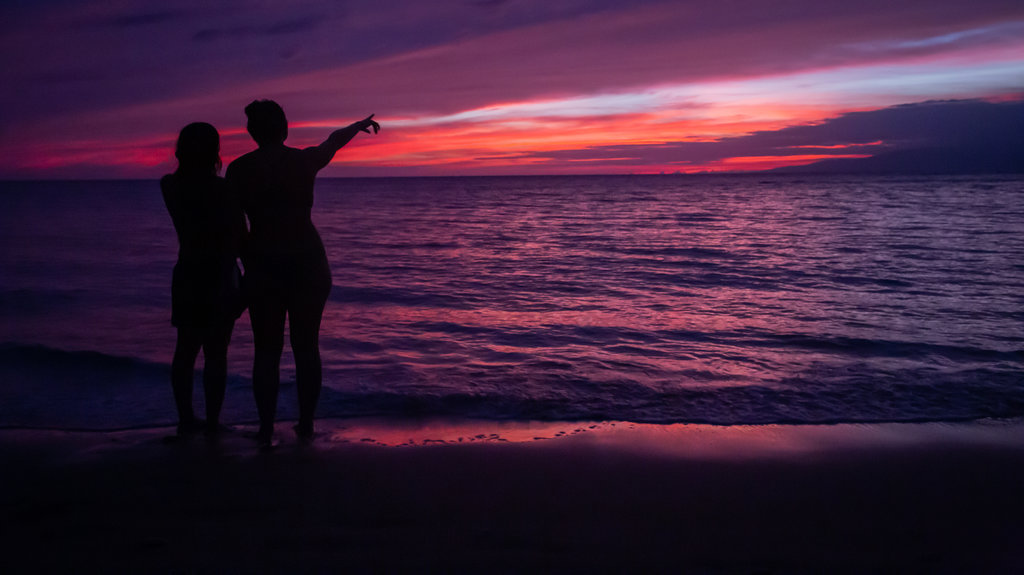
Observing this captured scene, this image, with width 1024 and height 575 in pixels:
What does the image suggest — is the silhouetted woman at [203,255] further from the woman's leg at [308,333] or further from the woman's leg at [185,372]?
the woman's leg at [308,333]

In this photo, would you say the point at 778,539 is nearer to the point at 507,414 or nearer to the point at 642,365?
the point at 507,414

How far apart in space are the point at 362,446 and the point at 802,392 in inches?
139

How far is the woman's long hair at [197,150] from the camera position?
3.42 m

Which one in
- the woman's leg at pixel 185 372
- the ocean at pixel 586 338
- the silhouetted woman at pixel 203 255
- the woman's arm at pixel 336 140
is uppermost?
the woman's arm at pixel 336 140

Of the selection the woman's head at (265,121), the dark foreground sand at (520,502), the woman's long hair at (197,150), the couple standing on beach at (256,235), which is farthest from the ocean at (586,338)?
the woman's head at (265,121)

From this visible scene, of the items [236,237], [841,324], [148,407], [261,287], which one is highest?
[236,237]

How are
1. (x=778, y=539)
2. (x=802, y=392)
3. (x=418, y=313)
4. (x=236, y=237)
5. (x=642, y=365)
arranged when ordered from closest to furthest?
(x=778, y=539) → (x=236, y=237) → (x=802, y=392) → (x=642, y=365) → (x=418, y=313)

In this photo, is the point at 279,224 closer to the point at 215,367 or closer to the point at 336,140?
the point at 336,140

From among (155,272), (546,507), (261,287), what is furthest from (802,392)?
(155,272)

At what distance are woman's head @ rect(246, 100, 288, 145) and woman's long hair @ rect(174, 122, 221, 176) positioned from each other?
0.75 ft

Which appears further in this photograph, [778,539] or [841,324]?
[841,324]

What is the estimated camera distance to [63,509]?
2.85 metres

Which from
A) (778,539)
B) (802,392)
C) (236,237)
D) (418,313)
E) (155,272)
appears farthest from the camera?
(155,272)

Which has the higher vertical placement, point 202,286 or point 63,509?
point 202,286
